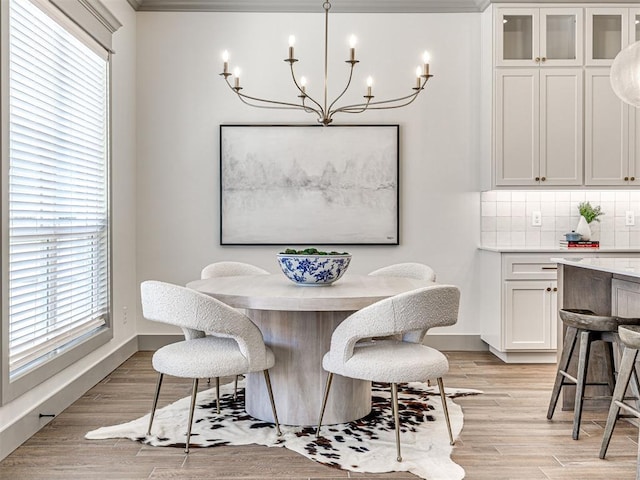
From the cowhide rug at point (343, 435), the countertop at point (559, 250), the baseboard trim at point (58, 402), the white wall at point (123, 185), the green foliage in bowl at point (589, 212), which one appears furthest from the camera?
the green foliage in bowl at point (589, 212)

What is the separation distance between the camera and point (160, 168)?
5.04 meters

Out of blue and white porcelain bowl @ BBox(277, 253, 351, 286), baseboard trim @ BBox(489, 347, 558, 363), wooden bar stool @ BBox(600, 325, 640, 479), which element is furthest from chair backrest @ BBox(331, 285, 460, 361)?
baseboard trim @ BBox(489, 347, 558, 363)

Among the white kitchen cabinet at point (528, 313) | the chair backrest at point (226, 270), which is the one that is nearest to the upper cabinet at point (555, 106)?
the white kitchen cabinet at point (528, 313)

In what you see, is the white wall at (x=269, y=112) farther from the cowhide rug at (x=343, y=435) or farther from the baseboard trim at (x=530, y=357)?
the cowhide rug at (x=343, y=435)

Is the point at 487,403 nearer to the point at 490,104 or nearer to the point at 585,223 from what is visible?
the point at 585,223

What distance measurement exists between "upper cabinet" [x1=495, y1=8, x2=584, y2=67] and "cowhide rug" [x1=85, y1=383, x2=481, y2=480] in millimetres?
2761

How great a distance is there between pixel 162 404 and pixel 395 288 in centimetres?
153

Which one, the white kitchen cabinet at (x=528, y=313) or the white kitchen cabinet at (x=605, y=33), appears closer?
the white kitchen cabinet at (x=528, y=313)

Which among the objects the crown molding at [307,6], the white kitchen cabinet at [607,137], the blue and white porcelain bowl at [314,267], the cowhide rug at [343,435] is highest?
the crown molding at [307,6]

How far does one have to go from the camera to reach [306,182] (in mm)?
4984

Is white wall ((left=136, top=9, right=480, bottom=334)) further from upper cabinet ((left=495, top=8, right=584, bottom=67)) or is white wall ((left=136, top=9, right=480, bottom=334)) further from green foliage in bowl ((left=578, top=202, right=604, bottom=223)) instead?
green foliage in bowl ((left=578, top=202, right=604, bottom=223))

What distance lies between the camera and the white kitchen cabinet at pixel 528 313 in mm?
4625

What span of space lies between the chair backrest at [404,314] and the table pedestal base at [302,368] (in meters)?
0.40

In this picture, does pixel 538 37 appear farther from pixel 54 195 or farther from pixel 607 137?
pixel 54 195
